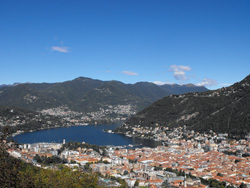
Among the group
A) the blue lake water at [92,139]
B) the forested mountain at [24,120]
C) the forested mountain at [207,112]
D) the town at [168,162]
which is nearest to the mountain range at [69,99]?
the forested mountain at [24,120]

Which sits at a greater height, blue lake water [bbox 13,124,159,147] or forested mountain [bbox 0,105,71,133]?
forested mountain [bbox 0,105,71,133]

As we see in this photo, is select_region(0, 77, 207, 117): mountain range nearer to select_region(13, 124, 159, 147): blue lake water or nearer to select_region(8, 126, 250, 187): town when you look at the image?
select_region(13, 124, 159, 147): blue lake water

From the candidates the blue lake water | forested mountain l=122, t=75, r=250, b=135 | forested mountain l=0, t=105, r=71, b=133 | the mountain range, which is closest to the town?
forested mountain l=122, t=75, r=250, b=135

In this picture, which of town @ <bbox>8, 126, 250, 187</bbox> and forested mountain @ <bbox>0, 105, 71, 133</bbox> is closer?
town @ <bbox>8, 126, 250, 187</bbox>

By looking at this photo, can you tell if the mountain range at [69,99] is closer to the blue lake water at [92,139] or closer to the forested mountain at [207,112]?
the forested mountain at [207,112]

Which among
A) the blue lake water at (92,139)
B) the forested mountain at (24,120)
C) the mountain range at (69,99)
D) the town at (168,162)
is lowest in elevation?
the town at (168,162)
